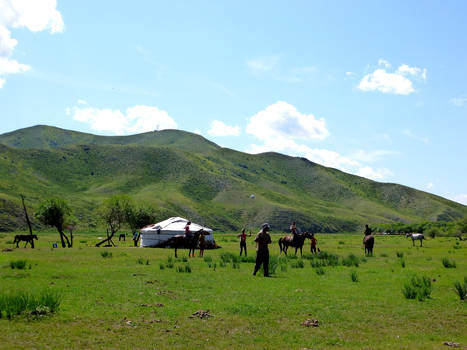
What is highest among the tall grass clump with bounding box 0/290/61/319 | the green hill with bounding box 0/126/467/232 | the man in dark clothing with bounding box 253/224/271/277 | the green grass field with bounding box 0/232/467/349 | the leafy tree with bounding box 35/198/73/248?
the green hill with bounding box 0/126/467/232

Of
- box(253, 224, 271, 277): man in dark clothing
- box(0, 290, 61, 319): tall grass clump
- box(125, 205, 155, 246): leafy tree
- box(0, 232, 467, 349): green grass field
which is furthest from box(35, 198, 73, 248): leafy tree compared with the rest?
box(0, 290, 61, 319): tall grass clump

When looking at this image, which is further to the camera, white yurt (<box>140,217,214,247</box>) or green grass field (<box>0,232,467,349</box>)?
white yurt (<box>140,217,214,247</box>)

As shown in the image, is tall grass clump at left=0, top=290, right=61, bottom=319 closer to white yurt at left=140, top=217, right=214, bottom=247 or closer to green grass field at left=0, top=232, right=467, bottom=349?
green grass field at left=0, top=232, right=467, bottom=349

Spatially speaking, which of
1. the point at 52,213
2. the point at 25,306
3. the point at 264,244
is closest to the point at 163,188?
the point at 52,213

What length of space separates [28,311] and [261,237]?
10034 millimetres

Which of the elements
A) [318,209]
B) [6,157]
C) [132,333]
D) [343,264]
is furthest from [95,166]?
[132,333]

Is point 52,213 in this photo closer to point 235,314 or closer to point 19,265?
point 19,265

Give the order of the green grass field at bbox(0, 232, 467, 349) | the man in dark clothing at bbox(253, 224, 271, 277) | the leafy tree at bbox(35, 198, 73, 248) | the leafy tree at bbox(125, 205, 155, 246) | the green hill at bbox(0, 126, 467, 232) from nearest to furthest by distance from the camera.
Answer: the green grass field at bbox(0, 232, 467, 349) → the man in dark clothing at bbox(253, 224, 271, 277) → the leafy tree at bbox(35, 198, 73, 248) → the leafy tree at bbox(125, 205, 155, 246) → the green hill at bbox(0, 126, 467, 232)

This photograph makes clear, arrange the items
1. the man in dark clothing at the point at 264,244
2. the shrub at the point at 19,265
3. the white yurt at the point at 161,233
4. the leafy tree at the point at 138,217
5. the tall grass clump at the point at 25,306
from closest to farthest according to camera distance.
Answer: the tall grass clump at the point at 25,306
the man in dark clothing at the point at 264,244
the shrub at the point at 19,265
the white yurt at the point at 161,233
the leafy tree at the point at 138,217

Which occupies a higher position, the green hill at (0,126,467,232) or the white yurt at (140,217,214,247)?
the green hill at (0,126,467,232)

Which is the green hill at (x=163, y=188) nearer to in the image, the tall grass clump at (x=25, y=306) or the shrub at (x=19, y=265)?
the shrub at (x=19, y=265)

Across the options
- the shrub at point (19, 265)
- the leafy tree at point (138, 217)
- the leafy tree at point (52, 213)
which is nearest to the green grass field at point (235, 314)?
the shrub at point (19, 265)

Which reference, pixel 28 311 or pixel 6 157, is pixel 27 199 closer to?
pixel 6 157

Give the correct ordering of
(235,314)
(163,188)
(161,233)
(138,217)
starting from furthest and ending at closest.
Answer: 1. (163,188)
2. (138,217)
3. (161,233)
4. (235,314)
